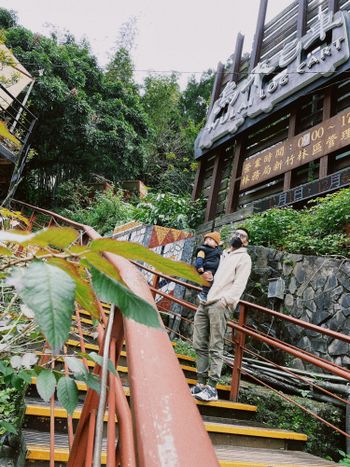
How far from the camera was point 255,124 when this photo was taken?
7.91 meters

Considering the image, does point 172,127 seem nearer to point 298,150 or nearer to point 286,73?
point 286,73

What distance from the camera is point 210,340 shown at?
3.03m

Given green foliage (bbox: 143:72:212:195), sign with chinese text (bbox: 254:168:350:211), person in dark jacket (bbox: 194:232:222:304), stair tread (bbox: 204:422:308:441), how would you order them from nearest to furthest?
stair tread (bbox: 204:422:308:441) < person in dark jacket (bbox: 194:232:222:304) < sign with chinese text (bbox: 254:168:350:211) < green foliage (bbox: 143:72:212:195)

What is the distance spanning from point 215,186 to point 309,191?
3.16 metres

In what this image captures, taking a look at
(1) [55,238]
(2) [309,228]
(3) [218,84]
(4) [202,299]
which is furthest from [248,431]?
(3) [218,84]

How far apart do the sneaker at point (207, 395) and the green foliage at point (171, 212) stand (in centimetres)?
553

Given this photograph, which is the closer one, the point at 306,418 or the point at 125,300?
the point at 125,300

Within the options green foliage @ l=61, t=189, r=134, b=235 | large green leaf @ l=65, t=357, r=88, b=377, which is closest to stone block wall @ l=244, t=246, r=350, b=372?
large green leaf @ l=65, t=357, r=88, b=377

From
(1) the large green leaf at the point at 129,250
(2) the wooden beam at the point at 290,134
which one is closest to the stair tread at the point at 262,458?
(1) the large green leaf at the point at 129,250

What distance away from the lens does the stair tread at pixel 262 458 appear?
78.6 inches

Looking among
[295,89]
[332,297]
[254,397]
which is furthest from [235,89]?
[254,397]

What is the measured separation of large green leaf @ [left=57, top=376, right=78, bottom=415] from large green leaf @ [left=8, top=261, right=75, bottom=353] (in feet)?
1.46

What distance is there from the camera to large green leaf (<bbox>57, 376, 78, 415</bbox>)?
2.52 ft

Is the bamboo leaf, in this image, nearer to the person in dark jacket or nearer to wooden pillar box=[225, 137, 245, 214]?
the person in dark jacket
